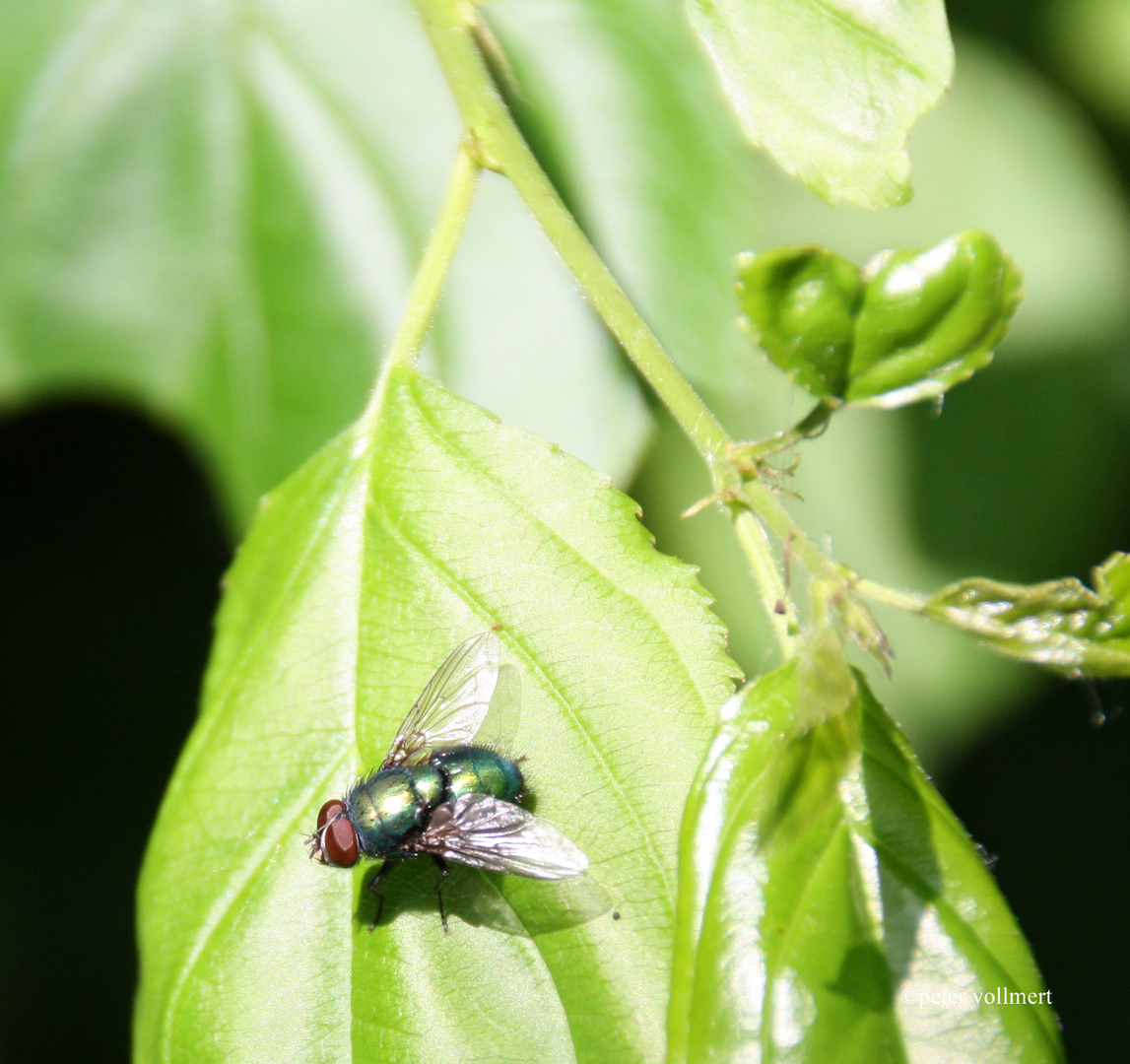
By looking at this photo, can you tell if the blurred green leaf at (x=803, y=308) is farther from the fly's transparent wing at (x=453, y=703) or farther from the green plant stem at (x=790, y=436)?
the fly's transparent wing at (x=453, y=703)

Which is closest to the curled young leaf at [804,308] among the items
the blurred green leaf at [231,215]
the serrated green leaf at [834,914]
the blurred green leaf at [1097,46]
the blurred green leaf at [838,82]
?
the blurred green leaf at [838,82]

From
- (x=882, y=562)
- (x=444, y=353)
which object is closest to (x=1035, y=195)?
(x=882, y=562)

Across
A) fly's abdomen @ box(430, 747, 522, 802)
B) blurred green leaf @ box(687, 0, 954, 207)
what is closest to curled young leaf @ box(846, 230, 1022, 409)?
blurred green leaf @ box(687, 0, 954, 207)

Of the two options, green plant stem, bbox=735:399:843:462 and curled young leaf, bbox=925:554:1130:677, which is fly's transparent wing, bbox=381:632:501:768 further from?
curled young leaf, bbox=925:554:1130:677

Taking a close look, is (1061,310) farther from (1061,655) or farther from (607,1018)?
(607,1018)

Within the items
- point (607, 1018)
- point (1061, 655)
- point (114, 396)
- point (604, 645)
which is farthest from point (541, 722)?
point (114, 396)

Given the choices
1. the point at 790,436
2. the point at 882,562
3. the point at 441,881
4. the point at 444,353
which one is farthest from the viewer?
the point at 882,562

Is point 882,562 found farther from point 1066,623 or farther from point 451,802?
point 1066,623
